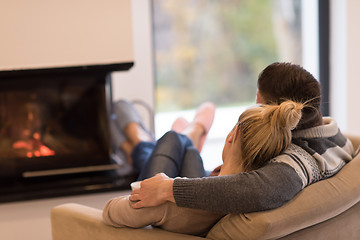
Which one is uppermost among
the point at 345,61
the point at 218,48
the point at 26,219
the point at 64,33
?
the point at 64,33

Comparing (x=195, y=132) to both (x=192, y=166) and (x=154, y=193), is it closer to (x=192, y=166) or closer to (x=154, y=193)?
(x=192, y=166)

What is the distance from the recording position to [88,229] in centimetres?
181

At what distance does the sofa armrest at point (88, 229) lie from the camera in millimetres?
1658

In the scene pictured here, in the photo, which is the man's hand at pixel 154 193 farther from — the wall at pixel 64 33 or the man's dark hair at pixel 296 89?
the wall at pixel 64 33

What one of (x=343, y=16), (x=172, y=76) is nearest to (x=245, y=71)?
(x=172, y=76)

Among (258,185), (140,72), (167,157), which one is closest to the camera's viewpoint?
(258,185)

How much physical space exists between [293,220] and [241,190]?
166 millimetres

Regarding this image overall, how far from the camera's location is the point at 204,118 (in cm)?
294

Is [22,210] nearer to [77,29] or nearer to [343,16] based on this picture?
[77,29]

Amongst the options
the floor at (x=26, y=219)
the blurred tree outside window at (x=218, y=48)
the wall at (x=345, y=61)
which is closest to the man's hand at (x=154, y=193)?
the floor at (x=26, y=219)

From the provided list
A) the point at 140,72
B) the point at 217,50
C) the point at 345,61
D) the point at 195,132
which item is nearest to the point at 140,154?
the point at 195,132

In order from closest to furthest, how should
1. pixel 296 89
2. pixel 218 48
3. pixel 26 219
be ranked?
1. pixel 296 89
2. pixel 26 219
3. pixel 218 48

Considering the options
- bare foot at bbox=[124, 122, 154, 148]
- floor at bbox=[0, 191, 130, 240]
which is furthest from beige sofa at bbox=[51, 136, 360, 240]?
bare foot at bbox=[124, 122, 154, 148]

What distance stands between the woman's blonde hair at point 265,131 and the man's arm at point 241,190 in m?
0.06
